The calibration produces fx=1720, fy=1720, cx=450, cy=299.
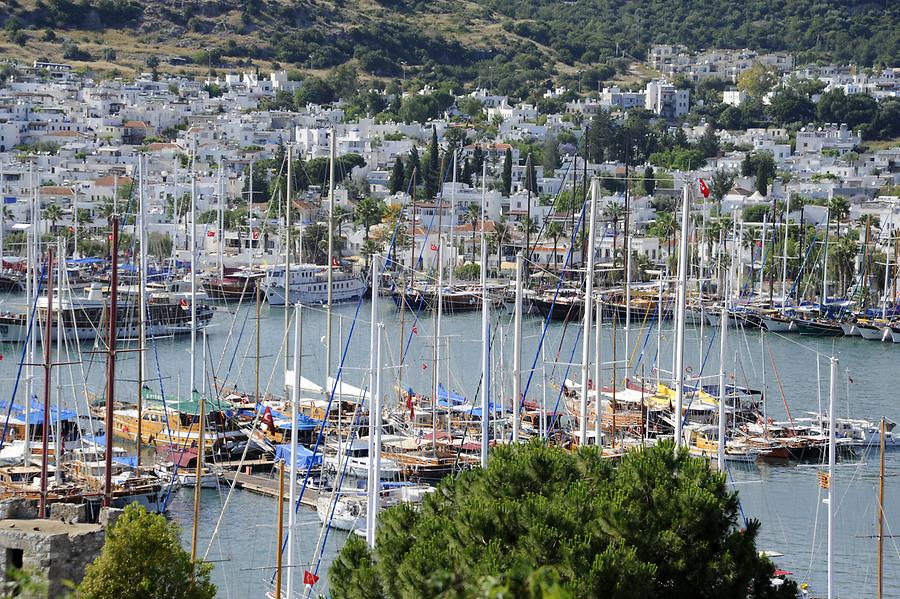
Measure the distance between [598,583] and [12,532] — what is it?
4.82 m

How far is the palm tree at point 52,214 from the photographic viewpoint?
5862 cm

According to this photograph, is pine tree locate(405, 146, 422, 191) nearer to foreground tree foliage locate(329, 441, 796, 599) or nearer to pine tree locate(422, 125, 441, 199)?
pine tree locate(422, 125, 441, 199)


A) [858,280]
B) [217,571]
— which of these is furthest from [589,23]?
[217,571]

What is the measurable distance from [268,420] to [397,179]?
161 ft

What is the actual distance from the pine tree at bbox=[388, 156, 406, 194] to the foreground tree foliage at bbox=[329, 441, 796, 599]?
59.5 meters

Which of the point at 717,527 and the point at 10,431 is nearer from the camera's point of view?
the point at 717,527

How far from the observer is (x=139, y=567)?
1284cm

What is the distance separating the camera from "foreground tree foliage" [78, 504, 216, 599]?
12742mm

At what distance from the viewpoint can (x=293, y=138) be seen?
9325cm

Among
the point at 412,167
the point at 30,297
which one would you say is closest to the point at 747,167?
the point at 412,167

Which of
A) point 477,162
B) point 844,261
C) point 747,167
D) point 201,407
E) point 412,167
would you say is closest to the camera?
point 201,407

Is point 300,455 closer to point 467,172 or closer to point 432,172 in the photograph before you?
point 432,172

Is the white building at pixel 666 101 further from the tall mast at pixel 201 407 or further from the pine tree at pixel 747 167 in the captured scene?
the tall mast at pixel 201 407

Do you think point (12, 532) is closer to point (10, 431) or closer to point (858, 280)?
point (10, 431)
